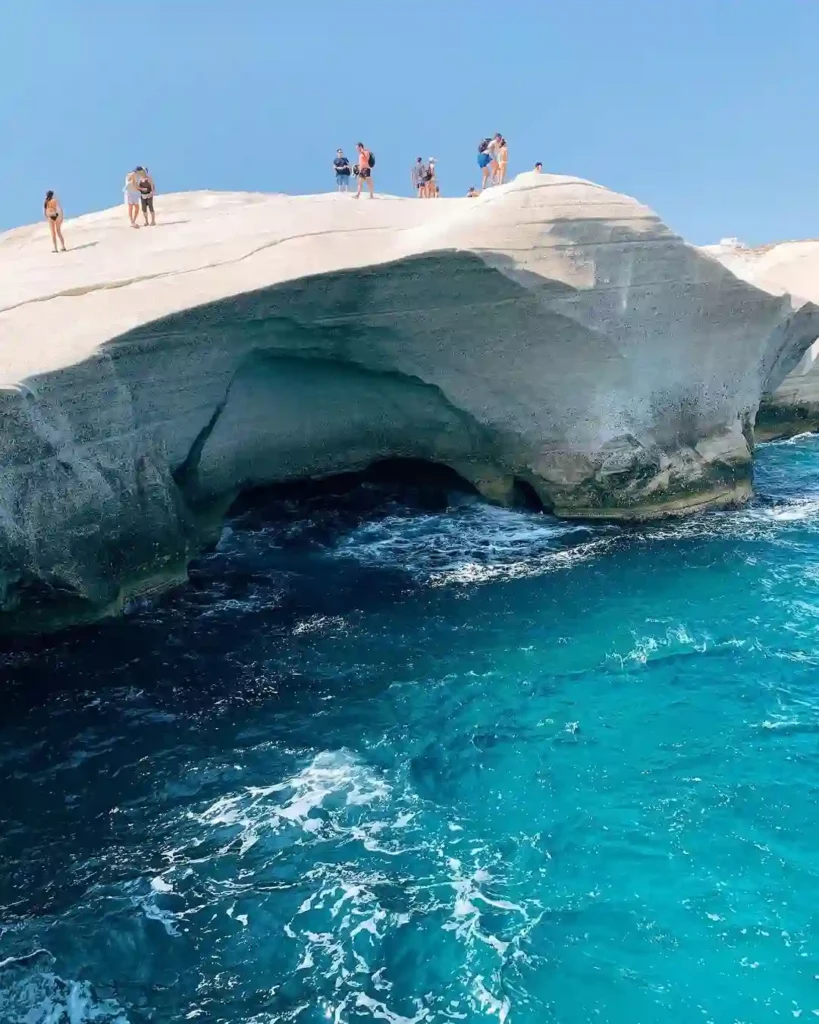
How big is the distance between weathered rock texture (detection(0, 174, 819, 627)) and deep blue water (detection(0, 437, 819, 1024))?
1835 mm

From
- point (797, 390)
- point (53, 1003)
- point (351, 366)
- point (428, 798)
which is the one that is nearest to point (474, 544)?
point (351, 366)

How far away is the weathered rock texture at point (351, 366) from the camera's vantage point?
37.0 ft

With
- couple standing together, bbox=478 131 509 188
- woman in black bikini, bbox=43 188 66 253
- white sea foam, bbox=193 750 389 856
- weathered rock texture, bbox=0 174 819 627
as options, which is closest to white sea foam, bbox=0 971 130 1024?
white sea foam, bbox=193 750 389 856

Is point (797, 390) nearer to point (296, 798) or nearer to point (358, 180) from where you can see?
point (358, 180)

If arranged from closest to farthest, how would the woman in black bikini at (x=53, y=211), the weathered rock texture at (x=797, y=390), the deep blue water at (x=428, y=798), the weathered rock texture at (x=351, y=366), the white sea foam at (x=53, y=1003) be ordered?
the white sea foam at (x=53, y=1003)
the deep blue water at (x=428, y=798)
the weathered rock texture at (x=351, y=366)
the woman in black bikini at (x=53, y=211)
the weathered rock texture at (x=797, y=390)

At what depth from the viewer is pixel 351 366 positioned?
558 inches

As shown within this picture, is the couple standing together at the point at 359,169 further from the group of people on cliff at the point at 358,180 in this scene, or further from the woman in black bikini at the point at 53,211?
the woman in black bikini at the point at 53,211

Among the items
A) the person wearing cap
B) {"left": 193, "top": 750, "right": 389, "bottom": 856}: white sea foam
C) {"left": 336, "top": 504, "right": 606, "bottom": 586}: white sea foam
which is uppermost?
the person wearing cap

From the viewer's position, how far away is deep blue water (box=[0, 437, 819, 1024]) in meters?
6.56

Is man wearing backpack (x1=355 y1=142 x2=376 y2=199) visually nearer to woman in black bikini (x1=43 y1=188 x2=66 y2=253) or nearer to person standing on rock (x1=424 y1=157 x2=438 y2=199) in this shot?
person standing on rock (x1=424 y1=157 x2=438 y2=199)

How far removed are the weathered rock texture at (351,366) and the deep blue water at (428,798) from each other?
72.2 inches

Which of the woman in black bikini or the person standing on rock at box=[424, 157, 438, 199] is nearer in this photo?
the woman in black bikini

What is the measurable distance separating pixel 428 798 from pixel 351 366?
811 cm

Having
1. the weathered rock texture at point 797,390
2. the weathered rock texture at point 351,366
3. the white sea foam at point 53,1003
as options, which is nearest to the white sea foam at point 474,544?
the weathered rock texture at point 351,366
